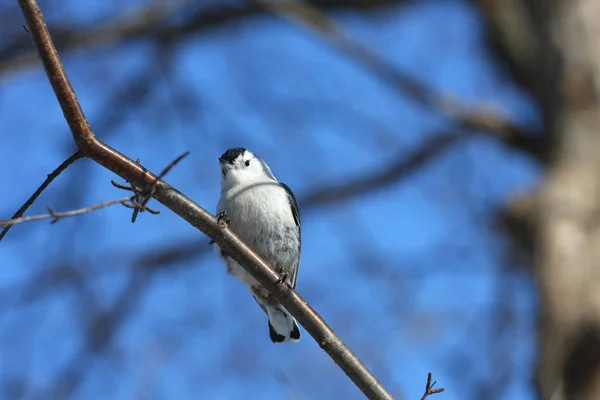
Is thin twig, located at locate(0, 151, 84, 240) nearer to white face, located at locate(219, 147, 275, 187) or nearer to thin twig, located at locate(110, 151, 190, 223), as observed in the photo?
thin twig, located at locate(110, 151, 190, 223)

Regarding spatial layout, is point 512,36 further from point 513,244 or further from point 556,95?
point 513,244

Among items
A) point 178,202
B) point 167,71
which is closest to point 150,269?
point 167,71

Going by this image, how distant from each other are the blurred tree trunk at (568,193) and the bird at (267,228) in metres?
1.52

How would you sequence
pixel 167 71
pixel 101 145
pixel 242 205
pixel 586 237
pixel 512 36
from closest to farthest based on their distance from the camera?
pixel 101 145
pixel 242 205
pixel 586 237
pixel 512 36
pixel 167 71

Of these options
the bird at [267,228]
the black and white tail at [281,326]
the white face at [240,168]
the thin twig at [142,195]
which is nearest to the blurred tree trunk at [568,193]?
the black and white tail at [281,326]

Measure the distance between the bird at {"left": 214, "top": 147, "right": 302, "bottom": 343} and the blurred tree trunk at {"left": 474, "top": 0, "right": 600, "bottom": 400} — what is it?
5.00 ft

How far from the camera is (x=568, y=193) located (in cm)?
474

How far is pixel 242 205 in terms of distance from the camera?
135 inches

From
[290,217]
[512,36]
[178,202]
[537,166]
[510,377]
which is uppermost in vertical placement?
[512,36]

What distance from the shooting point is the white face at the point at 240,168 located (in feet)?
12.5

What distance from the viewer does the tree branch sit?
1936 millimetres

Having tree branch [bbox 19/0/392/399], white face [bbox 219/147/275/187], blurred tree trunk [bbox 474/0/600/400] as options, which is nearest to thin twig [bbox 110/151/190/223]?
tree branch [bbox 19/0/392/399]

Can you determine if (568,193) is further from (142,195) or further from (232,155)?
(142,195)

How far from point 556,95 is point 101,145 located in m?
3.78
